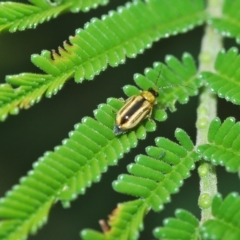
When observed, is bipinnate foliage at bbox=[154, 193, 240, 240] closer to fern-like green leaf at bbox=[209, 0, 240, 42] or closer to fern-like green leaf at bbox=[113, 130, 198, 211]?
fern-like green leaf at bbox=[113, 130, 198, 211]

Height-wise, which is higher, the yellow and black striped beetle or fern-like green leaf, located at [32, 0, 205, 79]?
fern-like green leaf, located at [32, 0, 205, 79]

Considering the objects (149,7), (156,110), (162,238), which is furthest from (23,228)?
(149,7)

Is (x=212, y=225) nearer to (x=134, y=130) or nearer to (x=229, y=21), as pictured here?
(x=134, y=130)

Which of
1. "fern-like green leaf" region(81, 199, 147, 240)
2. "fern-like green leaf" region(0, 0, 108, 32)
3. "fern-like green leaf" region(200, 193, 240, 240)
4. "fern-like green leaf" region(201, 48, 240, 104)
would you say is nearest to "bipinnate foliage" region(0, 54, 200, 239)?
"fern-like green leaf" region(81, 199, 147, 240)

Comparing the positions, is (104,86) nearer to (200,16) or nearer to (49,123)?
(49,123)

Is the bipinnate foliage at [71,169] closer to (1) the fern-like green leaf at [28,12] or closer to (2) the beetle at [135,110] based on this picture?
(2) the beetle at [135,110]

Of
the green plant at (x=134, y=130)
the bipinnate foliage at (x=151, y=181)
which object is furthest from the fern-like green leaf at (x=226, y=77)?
the bipinnate foliage at (x=151, y=181)
